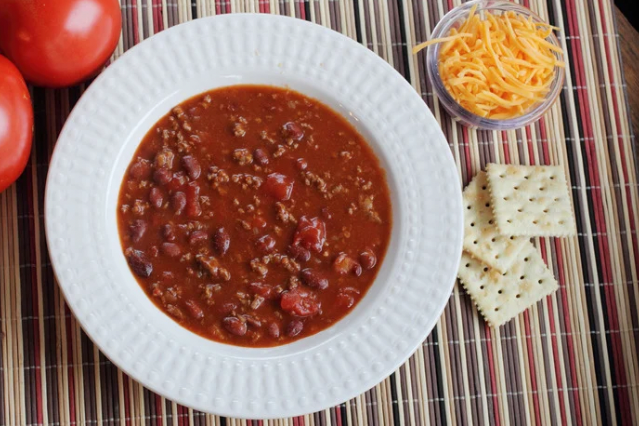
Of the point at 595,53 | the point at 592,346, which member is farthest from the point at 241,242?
the point at 595,53

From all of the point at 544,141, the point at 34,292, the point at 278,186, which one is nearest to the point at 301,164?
the point at 278,186

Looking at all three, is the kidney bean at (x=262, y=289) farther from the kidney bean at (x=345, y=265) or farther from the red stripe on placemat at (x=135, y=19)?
the red stripe on placemat at (x=135, y=19)

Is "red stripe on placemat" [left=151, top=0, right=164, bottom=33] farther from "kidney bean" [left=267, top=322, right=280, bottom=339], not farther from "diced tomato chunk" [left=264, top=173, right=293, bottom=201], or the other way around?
"kidney bean" [left=267, top=322, right=280, bottom=339]

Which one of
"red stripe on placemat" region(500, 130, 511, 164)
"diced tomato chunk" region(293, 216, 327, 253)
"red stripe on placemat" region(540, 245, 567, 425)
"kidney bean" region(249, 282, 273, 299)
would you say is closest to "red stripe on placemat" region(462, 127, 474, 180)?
"red stripe on placemat" region(500, 130, 511, 164)

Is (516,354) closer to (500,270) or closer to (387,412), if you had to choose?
(500,270)

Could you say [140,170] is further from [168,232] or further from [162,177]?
[168,232]
